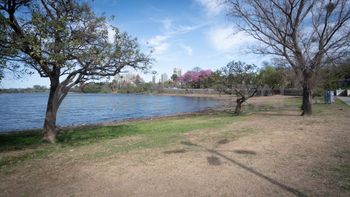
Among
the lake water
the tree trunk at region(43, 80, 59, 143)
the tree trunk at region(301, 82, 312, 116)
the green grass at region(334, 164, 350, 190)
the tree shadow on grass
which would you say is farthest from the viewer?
the lake water

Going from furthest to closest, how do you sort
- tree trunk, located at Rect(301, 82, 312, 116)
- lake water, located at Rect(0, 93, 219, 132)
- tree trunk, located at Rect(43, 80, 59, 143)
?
1. lake water, located at Rect(0, 93, 219, 132)
2. tree trunk, located at Rect(301, 82, 312, 116)
3. tree trunk, located at Rect(43, 80, 59, 143)

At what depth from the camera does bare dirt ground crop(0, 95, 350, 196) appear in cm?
534

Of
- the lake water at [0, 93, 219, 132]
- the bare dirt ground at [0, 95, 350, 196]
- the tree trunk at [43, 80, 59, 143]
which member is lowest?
the lake water at [0, 93, 219, 132]

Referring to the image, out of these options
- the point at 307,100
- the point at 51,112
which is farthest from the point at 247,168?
the point at 307,100

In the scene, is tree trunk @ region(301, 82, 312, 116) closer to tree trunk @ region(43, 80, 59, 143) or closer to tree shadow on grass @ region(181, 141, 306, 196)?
tree shadow on grass @ region(181, 141, 306, 196)

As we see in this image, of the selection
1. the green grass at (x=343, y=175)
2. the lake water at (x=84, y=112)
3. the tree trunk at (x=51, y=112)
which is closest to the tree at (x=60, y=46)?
the tree trunk at (x=51, y=112)

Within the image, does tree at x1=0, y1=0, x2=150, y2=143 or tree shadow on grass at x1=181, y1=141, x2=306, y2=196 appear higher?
tree at x1=0, y1=0, x2=150, y2=143

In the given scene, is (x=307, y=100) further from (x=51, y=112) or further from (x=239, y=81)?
(x=51, y=112)

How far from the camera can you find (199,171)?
6430 mm

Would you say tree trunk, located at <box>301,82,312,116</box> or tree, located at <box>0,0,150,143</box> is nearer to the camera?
tree, located at <box>0,0,150,143</box>

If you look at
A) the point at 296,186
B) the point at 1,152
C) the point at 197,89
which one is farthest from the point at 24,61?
the point at 197,89

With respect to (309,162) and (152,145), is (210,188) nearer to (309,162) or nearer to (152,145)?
(309,162)

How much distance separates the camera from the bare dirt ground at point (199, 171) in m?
5.34

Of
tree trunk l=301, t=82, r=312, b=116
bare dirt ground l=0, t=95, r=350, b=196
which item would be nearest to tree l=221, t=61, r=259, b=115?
tree trunk l=301, t=82, r=312, b=116
